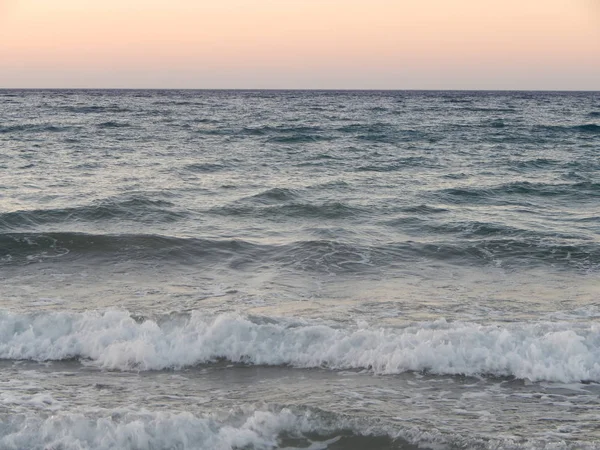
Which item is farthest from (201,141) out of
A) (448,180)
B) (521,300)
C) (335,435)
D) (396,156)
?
(335,435)

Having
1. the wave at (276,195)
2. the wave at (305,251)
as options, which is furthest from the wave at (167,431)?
the wave at (276,195)

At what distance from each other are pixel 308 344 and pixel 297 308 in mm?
1530

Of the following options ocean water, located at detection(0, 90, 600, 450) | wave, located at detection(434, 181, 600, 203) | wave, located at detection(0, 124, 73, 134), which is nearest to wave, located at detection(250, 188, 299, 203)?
ocean water, located at detection(0, 90, 600, 450)

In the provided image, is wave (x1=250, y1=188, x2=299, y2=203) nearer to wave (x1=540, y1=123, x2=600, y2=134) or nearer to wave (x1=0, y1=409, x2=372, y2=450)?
wave (x1=0, y1=409, x2=372, y2=450)

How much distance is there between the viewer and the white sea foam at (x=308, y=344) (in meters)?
8.60

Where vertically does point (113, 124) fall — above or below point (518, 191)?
above

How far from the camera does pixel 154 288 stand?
1183cm

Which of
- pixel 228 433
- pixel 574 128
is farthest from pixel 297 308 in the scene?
pixel 574 128

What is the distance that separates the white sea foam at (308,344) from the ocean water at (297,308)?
0.03 metres

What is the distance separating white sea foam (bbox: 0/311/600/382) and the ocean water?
0.03m

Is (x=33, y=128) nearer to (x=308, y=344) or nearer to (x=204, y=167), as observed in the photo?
(x=204, y=167)

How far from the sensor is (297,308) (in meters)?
10.6

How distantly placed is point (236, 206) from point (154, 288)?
687cm

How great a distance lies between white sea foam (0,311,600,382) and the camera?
28.2 ft
